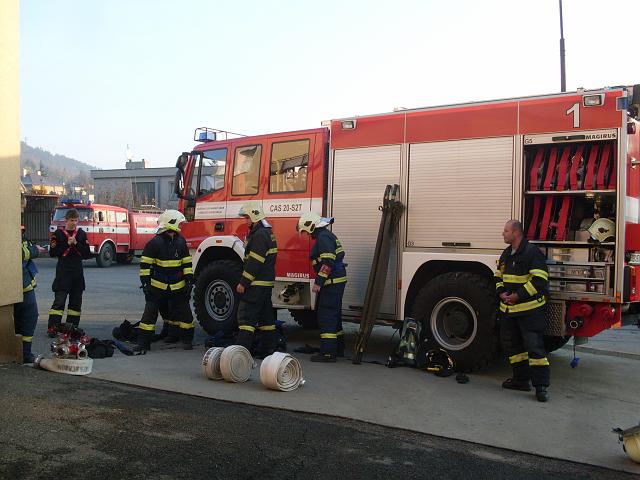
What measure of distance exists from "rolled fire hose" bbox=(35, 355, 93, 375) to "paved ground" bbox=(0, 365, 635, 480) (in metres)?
0.86

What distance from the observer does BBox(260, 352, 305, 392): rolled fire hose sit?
5.87 meters

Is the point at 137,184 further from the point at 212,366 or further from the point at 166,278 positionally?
the point at 212,366

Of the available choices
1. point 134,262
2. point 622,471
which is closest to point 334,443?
point 622,471

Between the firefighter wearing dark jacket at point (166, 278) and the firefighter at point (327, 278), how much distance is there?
167cm

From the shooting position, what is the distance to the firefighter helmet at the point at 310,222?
24.8 feet

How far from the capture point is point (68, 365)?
6.29 m

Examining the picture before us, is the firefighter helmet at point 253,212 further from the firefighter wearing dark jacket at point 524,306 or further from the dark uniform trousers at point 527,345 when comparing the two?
the dark uniform trousers at point 527,345

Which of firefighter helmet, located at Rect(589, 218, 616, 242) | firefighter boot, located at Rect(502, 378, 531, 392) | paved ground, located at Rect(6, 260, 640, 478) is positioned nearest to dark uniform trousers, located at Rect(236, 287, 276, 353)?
paved ground, located at Rect(6, 260, 640, 478)

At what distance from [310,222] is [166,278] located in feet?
6.59

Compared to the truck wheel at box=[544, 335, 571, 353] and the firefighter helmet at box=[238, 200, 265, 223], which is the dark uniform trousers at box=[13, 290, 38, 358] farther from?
the truck wheel at box=[544, 335, 571, 353]

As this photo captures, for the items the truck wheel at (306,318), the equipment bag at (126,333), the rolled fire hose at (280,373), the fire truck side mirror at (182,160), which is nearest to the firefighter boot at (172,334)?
the equipment bag at (126,333)

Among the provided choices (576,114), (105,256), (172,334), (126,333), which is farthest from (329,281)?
(105,256)

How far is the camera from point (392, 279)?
7.55 metres

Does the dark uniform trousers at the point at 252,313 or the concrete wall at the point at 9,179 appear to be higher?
the concrete wall at the point at 9,179
